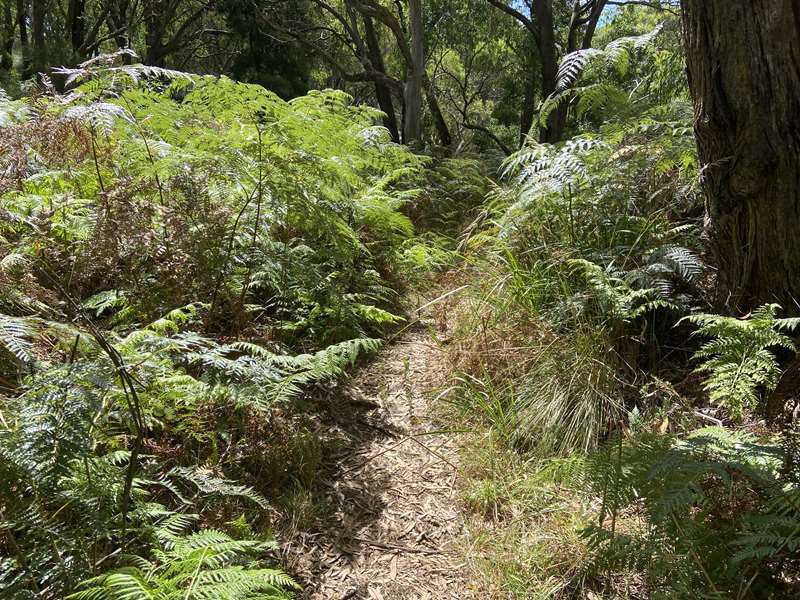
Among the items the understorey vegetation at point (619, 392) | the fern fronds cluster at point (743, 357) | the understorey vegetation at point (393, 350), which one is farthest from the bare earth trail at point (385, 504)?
the fern fronds cluster at point (743, 357)

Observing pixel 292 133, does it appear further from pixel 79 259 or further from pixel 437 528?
pixel 437 528

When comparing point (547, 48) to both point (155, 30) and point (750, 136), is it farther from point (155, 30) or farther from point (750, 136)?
point (155, 30)

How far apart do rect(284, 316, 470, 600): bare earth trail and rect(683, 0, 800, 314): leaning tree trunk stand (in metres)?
1.68

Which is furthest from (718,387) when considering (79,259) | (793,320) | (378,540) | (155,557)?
(79,259)

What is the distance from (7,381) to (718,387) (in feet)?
9.47

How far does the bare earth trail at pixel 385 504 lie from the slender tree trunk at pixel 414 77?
6345mm

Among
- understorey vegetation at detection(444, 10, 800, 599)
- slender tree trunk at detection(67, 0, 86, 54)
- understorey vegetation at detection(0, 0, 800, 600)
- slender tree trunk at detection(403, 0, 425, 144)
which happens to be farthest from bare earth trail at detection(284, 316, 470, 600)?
slender tree trunk at detection(67, 0, 86, 54)

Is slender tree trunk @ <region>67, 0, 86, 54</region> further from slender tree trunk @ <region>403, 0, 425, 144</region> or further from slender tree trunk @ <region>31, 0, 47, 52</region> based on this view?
slender tree trunk @ <region>403, 0, 425, 144</region>

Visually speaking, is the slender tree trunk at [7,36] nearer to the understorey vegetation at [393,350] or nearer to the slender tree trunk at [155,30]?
the slender tree trunk at [155,30]

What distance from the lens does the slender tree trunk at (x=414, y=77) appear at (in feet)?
29.2

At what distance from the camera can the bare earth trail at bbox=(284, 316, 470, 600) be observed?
2041 mm

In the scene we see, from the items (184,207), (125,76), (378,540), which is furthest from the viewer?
(125,76)

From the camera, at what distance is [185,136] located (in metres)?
3.62

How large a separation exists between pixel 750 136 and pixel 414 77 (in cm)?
742
